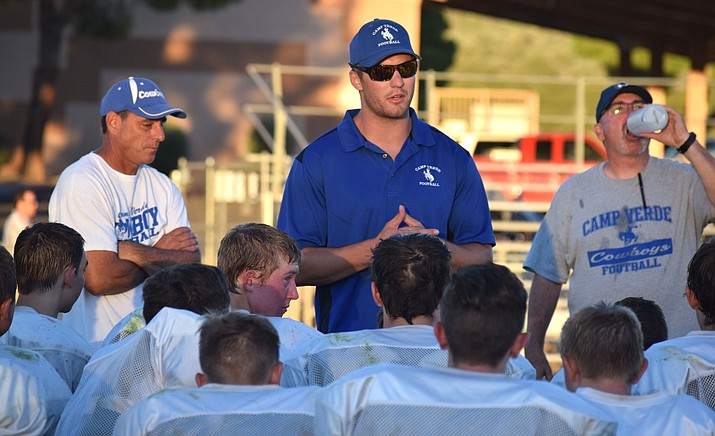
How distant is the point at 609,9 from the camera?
16875mm

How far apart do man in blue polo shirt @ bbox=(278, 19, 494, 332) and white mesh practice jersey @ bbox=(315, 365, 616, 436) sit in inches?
62.2

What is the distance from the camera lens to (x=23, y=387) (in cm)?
330

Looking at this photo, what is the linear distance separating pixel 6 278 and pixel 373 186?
60.7 inches

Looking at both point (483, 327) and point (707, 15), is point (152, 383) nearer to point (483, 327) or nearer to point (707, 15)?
point (483, 327)

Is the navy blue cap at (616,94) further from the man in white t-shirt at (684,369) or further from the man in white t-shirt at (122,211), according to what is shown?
the man in white t-shirt at (122,211)

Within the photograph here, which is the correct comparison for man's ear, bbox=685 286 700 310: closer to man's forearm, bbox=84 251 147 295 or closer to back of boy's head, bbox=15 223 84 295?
back of boy's head, bbox=15 223 84 295

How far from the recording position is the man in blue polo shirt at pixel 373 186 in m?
4.42

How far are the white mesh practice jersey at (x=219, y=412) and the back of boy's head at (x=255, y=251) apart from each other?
3.08ft

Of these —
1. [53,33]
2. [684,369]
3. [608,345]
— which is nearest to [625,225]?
[684,369]

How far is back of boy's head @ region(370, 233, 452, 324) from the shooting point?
3.39 meters

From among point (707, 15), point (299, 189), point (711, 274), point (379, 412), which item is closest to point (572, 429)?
point (379, 412)

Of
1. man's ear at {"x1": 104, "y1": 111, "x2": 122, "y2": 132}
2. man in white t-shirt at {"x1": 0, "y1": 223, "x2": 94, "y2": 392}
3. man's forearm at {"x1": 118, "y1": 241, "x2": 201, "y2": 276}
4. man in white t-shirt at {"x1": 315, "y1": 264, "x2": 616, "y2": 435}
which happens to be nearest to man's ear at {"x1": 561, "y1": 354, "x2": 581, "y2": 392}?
man in white t-shirt at {"x1": 315, "y1": 264, "x2": 616, "y2": 435}

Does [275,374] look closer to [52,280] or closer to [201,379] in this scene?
[201,379]

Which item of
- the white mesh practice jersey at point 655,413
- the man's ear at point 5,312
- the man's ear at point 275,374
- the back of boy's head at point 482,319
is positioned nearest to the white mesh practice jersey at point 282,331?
the man's ear at point 5,312
